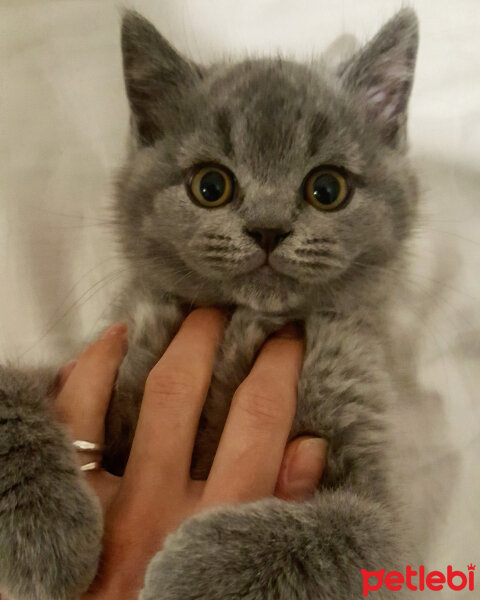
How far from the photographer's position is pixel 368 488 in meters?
0.80

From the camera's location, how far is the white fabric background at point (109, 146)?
51.2 inches

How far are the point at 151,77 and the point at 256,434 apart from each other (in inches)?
28.0

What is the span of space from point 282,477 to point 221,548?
0.21 m

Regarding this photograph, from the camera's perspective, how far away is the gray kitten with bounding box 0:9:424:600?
65 cm

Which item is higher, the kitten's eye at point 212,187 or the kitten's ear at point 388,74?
the kitten's ear at point 388,74

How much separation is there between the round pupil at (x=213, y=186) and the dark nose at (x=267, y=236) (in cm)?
12

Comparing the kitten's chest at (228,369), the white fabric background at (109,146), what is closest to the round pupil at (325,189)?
the kitten's chest at (228,369)

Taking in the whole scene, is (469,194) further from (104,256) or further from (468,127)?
(104,256)

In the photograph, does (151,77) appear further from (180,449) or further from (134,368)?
(180,449)

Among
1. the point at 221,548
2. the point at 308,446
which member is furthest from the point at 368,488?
the point at 221,548

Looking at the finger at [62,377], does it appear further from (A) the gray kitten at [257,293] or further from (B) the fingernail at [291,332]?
(B) the fingernail at [291,332]

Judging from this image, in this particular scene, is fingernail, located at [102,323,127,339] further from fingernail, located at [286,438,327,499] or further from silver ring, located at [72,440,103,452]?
fingernail, located at [286,438,327,499]

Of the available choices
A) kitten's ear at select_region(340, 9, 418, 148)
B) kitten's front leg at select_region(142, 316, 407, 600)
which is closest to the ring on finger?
kitten's front leg at select_region(142, 316, 407, 600)

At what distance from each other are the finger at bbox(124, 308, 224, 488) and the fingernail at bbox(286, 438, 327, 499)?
0.53 feet
